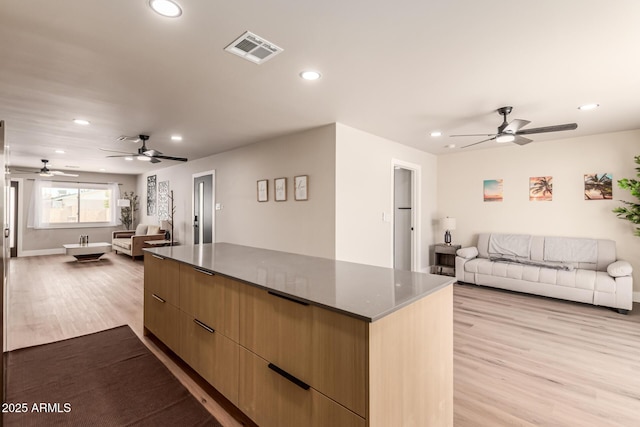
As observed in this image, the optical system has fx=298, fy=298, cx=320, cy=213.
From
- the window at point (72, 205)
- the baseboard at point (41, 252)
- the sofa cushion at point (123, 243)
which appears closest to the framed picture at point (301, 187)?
the sofa cushion at point (123, 243)

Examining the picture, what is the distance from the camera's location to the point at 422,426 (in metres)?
1.41

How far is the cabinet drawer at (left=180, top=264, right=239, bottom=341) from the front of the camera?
179cm

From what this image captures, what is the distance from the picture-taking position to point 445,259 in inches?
235

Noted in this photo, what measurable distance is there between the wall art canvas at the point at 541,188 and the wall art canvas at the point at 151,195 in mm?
8920

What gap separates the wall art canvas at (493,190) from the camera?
5.33 m

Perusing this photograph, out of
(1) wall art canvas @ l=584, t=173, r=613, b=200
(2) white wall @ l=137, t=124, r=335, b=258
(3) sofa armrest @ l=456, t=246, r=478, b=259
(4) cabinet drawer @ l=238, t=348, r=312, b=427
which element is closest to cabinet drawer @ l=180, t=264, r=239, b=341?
(4) cabinet drawer @ l=238, t=348, r=312, b=427

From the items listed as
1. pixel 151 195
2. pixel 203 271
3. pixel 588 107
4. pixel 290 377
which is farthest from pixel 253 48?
pixel 151 195

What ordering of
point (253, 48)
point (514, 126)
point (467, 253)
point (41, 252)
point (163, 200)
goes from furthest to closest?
point (41, 252)
point (163, 200)
point (467, 253)
point (514, 126)
point (253, 48)

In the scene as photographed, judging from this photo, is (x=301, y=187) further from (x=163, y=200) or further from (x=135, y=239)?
(x=163, y=200)

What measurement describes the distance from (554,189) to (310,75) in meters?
4.57

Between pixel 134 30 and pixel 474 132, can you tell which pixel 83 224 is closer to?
pixel 134 30

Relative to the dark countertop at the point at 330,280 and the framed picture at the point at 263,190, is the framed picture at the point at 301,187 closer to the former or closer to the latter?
the framed picture at the point at 263,190

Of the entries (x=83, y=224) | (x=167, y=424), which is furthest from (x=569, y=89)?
(x=83, y=224)

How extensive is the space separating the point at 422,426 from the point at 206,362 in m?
1.41
